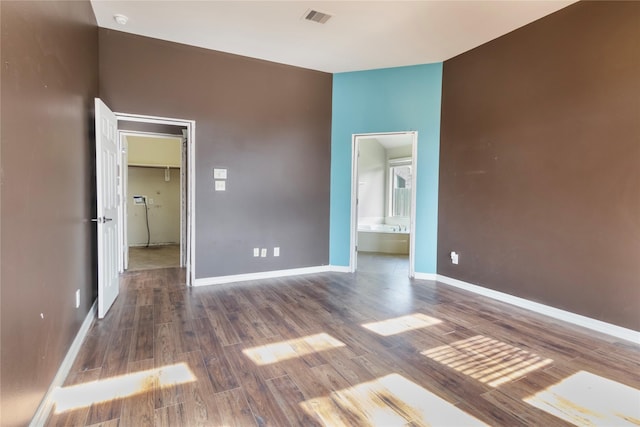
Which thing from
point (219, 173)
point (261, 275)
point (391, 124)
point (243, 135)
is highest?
point (391, 124)

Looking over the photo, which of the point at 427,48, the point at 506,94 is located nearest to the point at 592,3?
the point at 506,94

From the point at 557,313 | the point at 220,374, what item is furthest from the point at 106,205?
the point at 557,313

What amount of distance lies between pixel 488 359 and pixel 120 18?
4.50 metres

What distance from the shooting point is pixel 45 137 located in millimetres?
1813

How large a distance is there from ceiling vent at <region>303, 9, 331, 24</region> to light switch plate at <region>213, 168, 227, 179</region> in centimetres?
200

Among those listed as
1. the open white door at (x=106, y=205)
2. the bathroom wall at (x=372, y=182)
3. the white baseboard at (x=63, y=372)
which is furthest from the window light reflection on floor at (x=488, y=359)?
the bathroom wall at (x=372, y=182)

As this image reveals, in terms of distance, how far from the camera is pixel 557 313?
10.3ft

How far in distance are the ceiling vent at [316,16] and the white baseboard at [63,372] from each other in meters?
3.38

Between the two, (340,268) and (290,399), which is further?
(340,268)

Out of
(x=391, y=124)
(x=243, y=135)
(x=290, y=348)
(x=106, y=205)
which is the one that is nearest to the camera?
(x=290, y=348)

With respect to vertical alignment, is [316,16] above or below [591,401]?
above

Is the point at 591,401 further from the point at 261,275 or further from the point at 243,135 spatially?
the point at 243,135

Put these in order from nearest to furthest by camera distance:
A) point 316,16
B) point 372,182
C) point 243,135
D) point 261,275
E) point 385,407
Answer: point 385,407, point 316,16, point 243,135, point 261,275, point 372,182

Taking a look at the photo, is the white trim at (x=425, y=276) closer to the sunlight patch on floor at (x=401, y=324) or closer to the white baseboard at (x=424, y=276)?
the white baseboard at (x=424, y=276)
